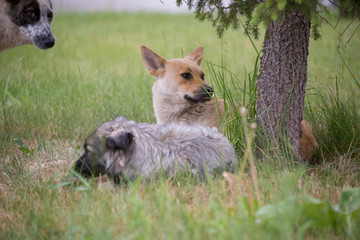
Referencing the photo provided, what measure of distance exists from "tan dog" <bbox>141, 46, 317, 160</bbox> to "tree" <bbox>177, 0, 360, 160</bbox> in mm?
702

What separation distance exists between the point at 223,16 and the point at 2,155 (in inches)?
107

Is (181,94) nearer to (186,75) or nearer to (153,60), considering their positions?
(186,75)

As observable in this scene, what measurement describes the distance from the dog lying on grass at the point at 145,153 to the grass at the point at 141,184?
0.12 m

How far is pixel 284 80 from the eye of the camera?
313cm

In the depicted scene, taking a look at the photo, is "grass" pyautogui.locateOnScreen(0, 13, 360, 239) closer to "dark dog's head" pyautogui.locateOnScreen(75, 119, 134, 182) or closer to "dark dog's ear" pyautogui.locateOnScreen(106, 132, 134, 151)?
"dark dog's head" pyautogui.locateOnScreen(75, 119, 134, 182)

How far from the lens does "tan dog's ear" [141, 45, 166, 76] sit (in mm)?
4117

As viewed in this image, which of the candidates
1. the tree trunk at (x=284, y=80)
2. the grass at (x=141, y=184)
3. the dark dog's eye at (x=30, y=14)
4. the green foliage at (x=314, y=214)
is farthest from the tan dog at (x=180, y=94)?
the green foliage at (x=314, y=214)

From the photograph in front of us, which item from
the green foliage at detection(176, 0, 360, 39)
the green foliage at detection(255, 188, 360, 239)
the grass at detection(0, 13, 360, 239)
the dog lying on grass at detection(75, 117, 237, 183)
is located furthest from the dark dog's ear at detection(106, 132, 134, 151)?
the green foliage at detection(176, 0, 360, 39)

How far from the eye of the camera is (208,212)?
7.42 ft

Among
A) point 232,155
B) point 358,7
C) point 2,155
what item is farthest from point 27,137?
point 358,7

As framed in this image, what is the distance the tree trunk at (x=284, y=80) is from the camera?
3.02 metres

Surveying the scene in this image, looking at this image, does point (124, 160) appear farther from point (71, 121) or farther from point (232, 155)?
point (71, 121)

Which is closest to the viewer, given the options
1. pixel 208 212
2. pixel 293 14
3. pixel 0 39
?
pixel 208 212

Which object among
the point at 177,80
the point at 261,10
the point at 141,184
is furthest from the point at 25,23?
the point at 261,10
